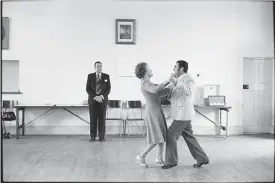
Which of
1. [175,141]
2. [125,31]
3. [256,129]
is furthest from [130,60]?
[175,141]

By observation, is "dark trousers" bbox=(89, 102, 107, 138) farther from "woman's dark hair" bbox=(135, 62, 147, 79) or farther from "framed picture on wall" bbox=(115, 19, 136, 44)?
"woman's dark hair" bbox=(135, 62, 147, 79)

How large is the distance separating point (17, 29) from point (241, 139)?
530 centimetres

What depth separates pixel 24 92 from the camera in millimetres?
7824

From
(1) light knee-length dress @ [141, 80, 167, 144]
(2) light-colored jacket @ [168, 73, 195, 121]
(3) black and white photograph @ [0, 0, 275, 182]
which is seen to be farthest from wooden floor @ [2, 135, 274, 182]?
(3) black and white photograph @ [0, 0, 275, 182]

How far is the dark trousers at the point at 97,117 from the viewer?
6.84m

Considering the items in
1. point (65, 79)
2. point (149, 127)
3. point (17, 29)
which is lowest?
point (149, 127)

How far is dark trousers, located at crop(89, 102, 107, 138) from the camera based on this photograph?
6.84m

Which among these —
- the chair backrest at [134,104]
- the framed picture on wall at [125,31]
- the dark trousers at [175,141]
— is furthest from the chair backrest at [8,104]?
the dark trousers at [175,141]

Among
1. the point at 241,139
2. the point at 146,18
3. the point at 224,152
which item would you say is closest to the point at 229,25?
the point at 146,18

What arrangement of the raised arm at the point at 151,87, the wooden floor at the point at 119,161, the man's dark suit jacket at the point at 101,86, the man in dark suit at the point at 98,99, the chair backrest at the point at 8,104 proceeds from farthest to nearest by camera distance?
the chair backrest at the point at 8,104
the man's dark suit jacket at the point at 101,86
the man in dark suit at the point at 98,99
the raised arm at the point at 151,87
the wooden floor at the point at 119,161

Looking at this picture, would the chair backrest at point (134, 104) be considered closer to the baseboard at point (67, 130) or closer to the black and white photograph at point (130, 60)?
the black and white photograph at point (130, 60)

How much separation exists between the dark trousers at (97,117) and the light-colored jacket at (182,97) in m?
2.72

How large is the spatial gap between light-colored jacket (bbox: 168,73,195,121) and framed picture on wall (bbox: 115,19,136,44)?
12.0 ft

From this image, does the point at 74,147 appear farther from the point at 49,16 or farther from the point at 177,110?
the point at 49,16
